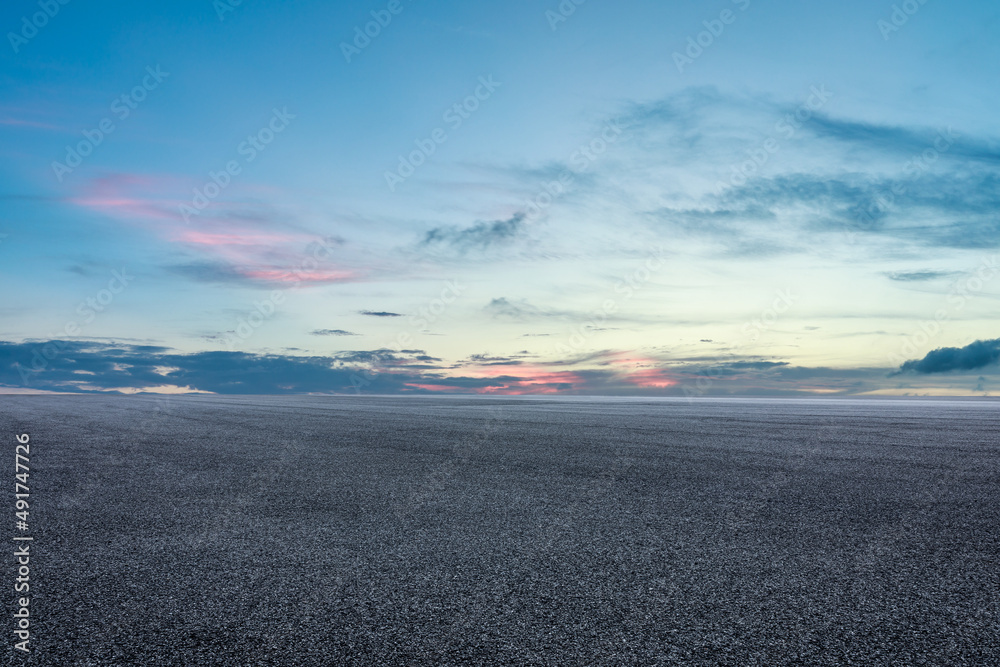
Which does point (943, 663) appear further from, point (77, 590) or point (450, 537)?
point (77, 590)

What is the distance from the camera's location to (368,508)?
692 cm

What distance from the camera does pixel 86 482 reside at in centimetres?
→ 873

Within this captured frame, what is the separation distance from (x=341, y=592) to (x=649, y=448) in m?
9.61

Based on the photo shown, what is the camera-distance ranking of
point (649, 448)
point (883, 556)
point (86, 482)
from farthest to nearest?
point (649, 448)
point (86, 482)
point (883, 556)

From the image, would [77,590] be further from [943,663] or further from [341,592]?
[943,663]

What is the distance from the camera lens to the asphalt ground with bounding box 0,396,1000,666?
3389mm

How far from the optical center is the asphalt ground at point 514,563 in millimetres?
3389

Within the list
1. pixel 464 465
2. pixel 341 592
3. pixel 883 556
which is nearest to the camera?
pixel 341 592

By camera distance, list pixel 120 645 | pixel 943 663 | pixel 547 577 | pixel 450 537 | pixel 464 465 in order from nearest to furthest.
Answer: pixel 943 663 → pixel 120 645 → pixel 547 577 → pixel 450 537 → pixel 464 465

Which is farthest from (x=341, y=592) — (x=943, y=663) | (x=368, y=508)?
(x=943, y=663)

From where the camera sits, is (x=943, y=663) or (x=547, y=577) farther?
(x=547, y=577)

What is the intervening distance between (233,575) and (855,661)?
405 centimetres

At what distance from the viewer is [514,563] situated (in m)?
4.82

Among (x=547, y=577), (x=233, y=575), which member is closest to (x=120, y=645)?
(x=233, y=575)
